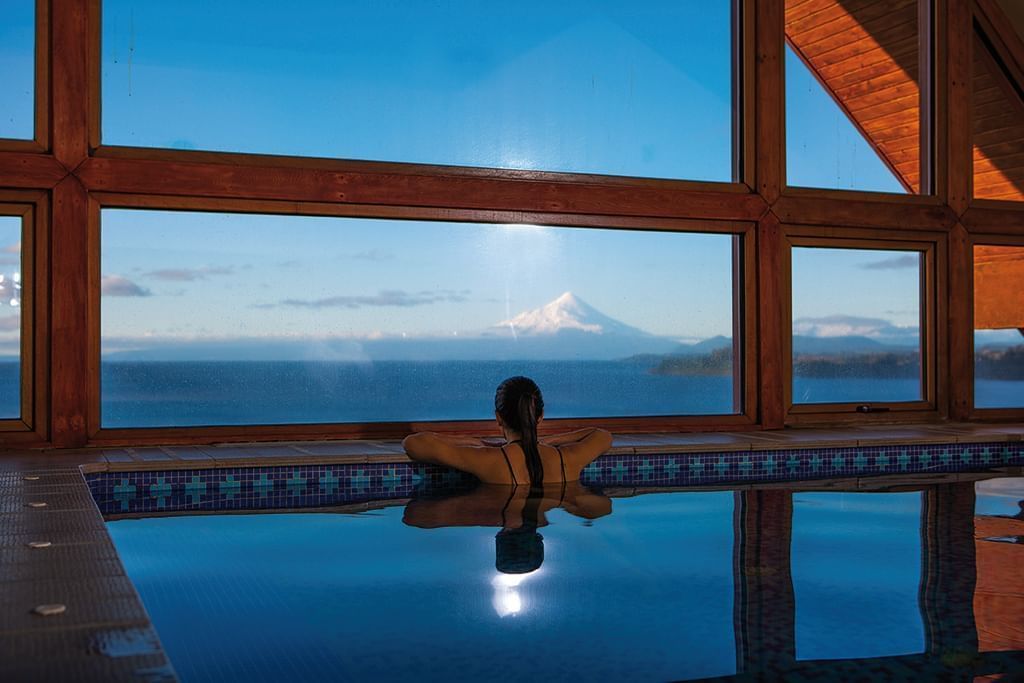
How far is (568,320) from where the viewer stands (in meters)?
6.96

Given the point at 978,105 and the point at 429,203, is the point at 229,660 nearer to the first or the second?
the point at 429,203

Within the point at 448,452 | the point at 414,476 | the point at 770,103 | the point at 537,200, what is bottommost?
the point at 414,476

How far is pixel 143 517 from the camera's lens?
4.01 meters

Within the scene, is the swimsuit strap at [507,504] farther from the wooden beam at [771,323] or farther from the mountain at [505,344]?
the wooden beam at [771,323]

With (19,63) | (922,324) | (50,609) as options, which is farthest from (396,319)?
(50,609)

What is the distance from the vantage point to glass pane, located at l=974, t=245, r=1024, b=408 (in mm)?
7320

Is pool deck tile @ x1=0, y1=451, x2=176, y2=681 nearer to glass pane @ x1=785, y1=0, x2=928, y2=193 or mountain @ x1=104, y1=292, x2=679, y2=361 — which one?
mountain @ x1=104, y1=292, x2=679, y2=361

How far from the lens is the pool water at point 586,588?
2.26 metres

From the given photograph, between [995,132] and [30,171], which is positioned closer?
[30,171]

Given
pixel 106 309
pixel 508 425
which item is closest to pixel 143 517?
pixel 508 425

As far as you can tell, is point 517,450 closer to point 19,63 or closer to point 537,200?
point 537,200

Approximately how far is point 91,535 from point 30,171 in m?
3.28

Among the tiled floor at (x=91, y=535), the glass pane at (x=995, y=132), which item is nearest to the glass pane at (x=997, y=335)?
the glass pane at (x=995, y=132)

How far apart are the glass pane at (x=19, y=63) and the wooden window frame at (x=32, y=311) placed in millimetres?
380
